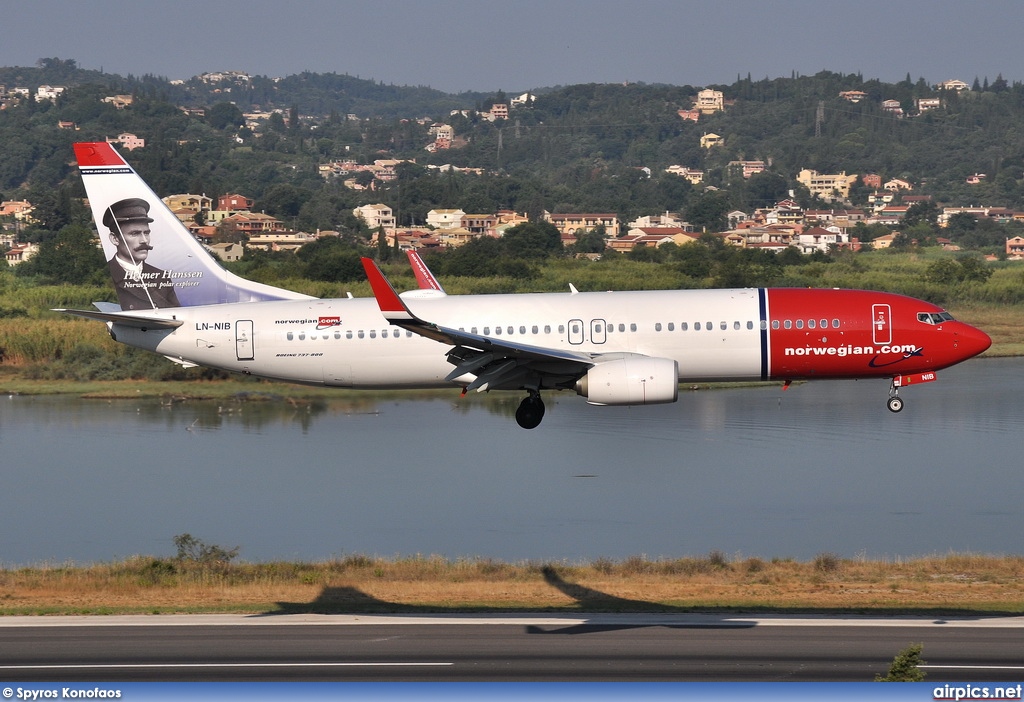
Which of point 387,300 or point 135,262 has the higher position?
point 135,262

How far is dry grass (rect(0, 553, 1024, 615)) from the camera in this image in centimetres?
4469

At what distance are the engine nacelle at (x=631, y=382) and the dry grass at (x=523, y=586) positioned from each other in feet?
24.8

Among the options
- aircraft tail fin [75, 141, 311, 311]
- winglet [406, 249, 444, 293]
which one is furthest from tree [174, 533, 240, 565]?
winglet [406, 249, 444, 293]

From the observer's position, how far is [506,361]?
3984cm

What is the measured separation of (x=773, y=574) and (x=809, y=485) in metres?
18.2

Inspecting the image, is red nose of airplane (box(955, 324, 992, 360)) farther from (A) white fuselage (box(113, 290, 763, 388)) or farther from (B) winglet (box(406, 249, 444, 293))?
(B) winglet (box(406, 249, 444, 293))

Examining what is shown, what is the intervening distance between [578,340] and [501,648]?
10285mm

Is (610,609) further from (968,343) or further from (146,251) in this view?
(146,251)

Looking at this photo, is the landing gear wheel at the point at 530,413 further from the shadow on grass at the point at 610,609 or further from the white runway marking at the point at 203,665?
the white runway marking at the point at 203,665

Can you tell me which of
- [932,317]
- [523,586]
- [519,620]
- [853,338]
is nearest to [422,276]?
[523,586]

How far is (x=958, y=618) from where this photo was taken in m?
40.1

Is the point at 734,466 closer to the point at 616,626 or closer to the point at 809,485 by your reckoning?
the point at 809,485

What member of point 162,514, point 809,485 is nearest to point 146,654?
point 162,514

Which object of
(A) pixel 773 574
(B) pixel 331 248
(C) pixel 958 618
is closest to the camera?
(C) pixel 958 618
